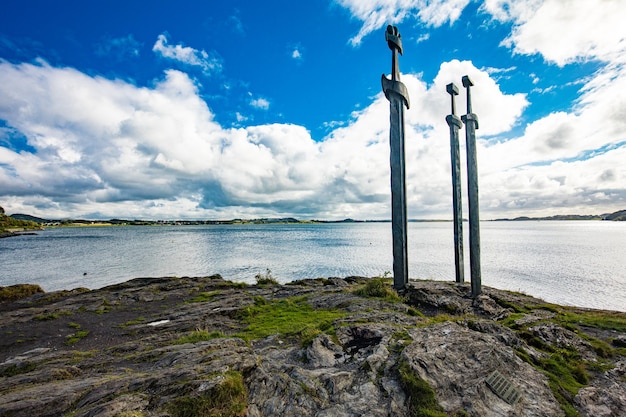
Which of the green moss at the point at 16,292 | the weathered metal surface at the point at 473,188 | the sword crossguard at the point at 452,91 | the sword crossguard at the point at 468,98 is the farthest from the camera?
the green moss at the point at 16,292

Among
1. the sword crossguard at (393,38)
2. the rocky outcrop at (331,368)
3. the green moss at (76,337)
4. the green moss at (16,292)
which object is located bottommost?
the green moss at (16,292)

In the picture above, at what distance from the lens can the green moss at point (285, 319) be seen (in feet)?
32.5

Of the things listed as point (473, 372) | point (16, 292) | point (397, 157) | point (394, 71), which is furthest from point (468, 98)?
point (16, 292)

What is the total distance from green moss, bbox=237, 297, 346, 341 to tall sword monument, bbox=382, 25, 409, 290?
4.50 metres

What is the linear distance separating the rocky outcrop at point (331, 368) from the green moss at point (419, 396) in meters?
0.02

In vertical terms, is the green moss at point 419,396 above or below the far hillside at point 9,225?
below

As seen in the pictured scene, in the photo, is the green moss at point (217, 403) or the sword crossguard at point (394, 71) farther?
the sword crossguard at point (394, 71)

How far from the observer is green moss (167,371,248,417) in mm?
4866

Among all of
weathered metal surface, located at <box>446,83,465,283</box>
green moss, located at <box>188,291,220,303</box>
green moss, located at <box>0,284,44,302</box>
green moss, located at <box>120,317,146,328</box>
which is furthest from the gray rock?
green moss, located at <box>0,284,44,302</box>

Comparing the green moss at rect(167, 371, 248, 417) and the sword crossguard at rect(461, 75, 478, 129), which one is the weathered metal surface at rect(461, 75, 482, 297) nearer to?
the sword crossguard at rect(461, 75, 478, 129)

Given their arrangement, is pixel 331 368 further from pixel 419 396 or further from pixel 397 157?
pixel 397 157

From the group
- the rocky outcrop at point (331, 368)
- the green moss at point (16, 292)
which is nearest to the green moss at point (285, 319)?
the rocky outcrop at point (331, 368)

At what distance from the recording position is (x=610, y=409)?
5504 millimetres

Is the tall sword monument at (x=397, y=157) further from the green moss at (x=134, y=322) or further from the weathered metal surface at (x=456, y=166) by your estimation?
the green moss at (x=134, y=322)
